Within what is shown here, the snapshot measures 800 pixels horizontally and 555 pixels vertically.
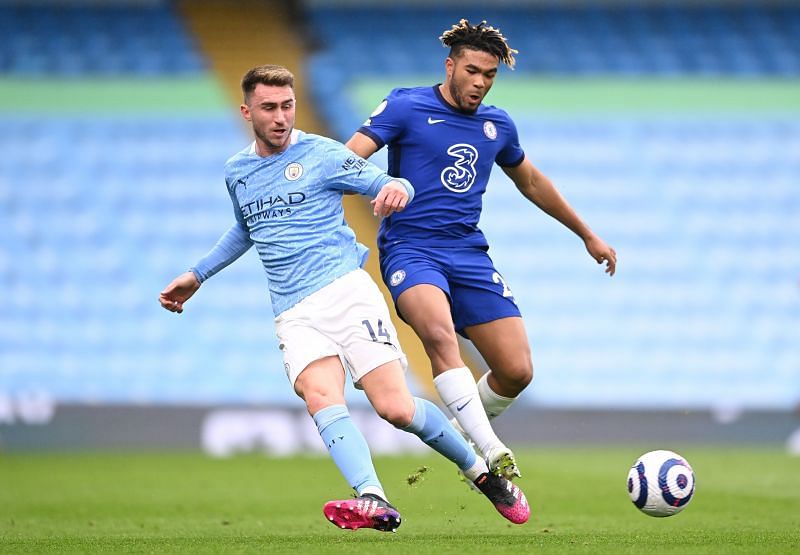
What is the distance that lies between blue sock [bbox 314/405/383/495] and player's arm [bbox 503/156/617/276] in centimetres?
212

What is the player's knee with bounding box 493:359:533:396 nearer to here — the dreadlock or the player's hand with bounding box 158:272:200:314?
the dreadlock

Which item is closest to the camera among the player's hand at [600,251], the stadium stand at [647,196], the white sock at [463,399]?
the white sock at [463,399]

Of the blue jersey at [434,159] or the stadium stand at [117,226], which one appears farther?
the stadium stand at [117,226]

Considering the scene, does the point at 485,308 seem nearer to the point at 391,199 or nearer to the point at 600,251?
the point at 600,251

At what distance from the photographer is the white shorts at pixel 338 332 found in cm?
602

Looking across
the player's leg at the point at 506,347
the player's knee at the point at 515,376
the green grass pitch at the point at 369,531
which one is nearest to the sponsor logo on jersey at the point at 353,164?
the player's leg at the point at 506,347

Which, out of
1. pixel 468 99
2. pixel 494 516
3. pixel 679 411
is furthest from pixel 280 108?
pixel 679 411

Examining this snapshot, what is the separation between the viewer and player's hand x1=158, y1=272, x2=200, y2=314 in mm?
6453

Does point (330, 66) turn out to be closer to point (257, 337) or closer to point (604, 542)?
point (257, 337)

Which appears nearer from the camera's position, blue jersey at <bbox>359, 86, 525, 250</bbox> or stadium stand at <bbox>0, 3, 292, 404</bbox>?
blue jersey at <bbox>359, 86, 525, 250</bbox>

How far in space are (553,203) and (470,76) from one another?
3.46 feet

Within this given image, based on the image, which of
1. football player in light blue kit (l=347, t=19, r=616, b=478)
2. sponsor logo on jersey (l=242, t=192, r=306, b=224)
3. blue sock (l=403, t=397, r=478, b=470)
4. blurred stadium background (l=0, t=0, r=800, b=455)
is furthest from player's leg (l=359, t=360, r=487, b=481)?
blurred stadium background (l=0, t=0, r=800, b=455)

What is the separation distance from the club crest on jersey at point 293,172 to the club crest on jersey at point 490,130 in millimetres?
1316

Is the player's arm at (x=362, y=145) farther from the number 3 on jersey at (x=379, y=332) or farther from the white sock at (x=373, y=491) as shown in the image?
the white sock at (x=373, y=491)
